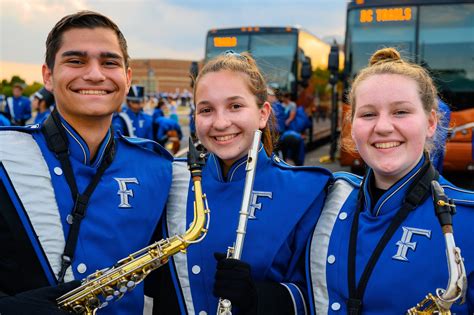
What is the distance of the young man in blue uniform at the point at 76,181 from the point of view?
2.23m

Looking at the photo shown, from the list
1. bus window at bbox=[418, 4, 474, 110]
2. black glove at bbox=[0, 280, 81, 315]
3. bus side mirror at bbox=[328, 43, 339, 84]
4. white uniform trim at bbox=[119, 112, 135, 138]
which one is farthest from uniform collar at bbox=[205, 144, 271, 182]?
bus side mirror at bbox=[328, 43, 339, 84]

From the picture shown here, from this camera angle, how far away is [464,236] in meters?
1.99

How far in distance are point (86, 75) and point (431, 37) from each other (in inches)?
333

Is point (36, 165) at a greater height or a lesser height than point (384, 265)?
greater

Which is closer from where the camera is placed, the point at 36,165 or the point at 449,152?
the point at 36,165

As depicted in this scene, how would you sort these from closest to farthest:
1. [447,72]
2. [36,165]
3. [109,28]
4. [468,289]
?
[468,289], [36,165], [109,28], [447,72]

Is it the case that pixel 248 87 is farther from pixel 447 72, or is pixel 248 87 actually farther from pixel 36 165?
pixel 447 72

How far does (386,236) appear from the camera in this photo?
2.10 m

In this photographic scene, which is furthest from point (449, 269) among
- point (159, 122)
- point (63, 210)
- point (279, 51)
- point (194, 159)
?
point (279, 51)

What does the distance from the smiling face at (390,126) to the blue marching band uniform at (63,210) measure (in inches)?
38.3

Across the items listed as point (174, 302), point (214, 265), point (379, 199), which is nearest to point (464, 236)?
point (379, 199)

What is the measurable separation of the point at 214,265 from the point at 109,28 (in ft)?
3.85

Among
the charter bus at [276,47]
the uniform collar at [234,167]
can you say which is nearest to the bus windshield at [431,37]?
the charter bus at [276,47]

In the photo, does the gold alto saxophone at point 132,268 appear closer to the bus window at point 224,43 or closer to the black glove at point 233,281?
the black glove at point 233,281
